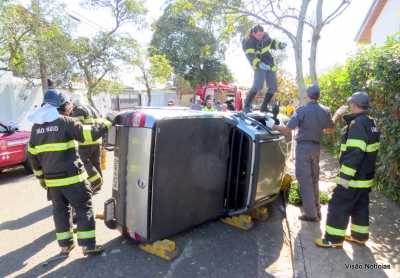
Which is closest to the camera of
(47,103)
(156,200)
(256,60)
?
(156,200)

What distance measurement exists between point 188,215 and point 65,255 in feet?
4.77

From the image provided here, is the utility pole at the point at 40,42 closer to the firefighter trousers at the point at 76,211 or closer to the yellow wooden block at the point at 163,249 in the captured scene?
the firefighter trousers at the point at 76,211

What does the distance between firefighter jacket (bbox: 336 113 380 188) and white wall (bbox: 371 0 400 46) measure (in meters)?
11.0

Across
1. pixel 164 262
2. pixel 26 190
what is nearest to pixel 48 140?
pixel 164 262

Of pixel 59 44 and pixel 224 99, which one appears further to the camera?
pixel 224 99

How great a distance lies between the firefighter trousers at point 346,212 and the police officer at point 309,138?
703 millimetres

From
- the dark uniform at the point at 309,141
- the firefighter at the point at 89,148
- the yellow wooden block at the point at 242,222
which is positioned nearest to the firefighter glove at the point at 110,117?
the firefighter at the point at 89,148

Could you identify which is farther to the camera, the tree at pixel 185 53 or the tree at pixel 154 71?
the tree at pixel 185 53

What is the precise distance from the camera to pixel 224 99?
1486 centimetres

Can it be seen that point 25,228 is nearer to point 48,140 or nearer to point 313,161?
point 48,140

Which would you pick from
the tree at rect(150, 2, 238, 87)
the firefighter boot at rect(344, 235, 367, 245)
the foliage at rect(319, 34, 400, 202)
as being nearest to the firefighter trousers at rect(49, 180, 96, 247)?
the firefighter boot at rect(344, 235, 367, 245)

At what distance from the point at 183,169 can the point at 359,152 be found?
189cm

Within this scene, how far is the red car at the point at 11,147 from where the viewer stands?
7.20 metres

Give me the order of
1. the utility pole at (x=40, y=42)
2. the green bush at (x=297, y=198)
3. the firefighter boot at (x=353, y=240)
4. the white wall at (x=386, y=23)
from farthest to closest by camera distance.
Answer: the white wall at (x=386, y=23)
the utility pole at (x=40, y=42)
the green bush at (x=297, y=198)
the firefighter boot at (x=353, y=240)
